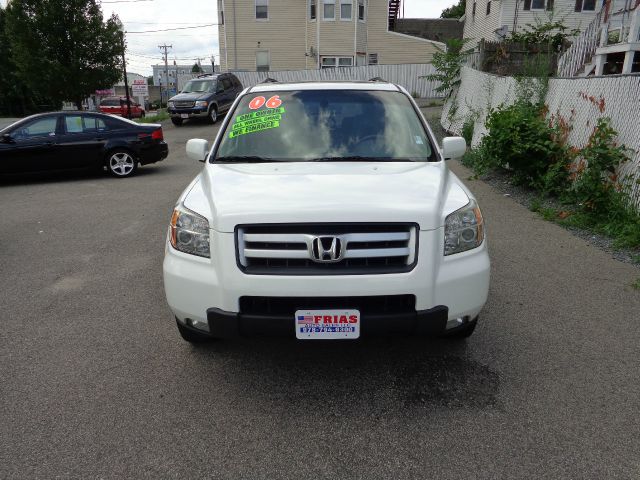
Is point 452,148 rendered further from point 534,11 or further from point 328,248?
point 534,11

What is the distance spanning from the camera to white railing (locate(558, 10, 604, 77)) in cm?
1354

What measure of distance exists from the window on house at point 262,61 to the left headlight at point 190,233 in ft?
105

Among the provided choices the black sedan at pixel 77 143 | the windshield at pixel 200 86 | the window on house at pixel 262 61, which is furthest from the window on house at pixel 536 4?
the black sedan at pixel 77 143

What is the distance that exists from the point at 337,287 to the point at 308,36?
32400 millimetres

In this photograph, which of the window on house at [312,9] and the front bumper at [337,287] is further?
the window on house at [312,9]

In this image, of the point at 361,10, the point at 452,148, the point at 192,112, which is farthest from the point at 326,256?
the point at 361,10

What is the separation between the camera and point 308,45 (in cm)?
3275

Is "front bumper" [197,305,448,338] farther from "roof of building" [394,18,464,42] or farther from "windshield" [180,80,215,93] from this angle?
"roof of building" [394,18,464,42]

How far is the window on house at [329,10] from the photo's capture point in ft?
103

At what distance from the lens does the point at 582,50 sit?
13883 millimetres

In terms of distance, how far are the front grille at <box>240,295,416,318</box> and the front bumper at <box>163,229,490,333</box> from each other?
1.3 inches

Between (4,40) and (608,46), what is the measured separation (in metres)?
42.3

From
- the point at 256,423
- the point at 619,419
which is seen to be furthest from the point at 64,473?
the point at 619,419

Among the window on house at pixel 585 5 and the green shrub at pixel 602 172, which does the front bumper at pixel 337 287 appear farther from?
the window on house at pixel 585 5
